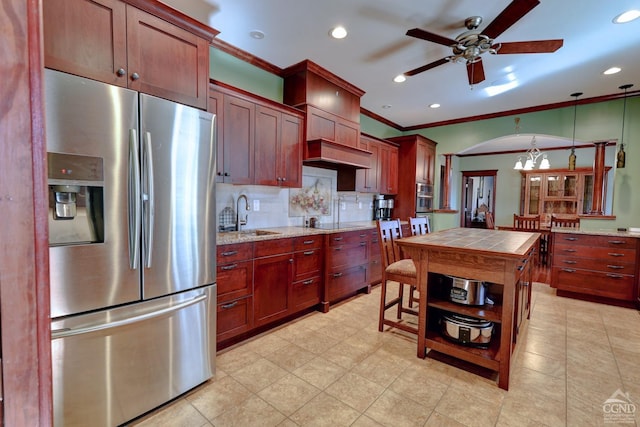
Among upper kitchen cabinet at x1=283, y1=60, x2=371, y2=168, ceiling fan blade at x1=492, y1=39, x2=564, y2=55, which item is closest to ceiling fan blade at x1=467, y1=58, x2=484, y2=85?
ceiling fan blade at x1=492, y1=39, x2=564, y2=55

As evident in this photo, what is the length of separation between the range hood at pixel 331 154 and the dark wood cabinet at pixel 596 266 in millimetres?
2853

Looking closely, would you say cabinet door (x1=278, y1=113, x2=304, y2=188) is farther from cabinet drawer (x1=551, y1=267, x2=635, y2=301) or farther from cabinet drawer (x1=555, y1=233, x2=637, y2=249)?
cabinet drawer (x1=551, y1=267, x2=635, y2=301)

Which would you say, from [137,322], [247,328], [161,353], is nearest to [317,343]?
[247,328]

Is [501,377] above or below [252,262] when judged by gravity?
below

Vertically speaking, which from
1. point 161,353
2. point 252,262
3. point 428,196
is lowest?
point 161,353

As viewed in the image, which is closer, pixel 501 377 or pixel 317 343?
pixel 501 377

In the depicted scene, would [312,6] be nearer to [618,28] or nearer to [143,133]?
[143,133]

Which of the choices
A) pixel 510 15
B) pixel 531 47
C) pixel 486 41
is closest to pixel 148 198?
pixel 510 15

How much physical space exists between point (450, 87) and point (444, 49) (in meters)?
0.95

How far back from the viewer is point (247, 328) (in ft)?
8.22

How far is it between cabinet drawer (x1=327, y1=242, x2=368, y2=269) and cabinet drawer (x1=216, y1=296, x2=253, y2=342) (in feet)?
3.48

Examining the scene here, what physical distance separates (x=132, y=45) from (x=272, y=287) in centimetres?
205

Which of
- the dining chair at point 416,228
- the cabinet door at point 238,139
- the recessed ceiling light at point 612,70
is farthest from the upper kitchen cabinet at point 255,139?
the recessed ceiling light at point 612,70

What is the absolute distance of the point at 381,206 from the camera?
16.8ft
